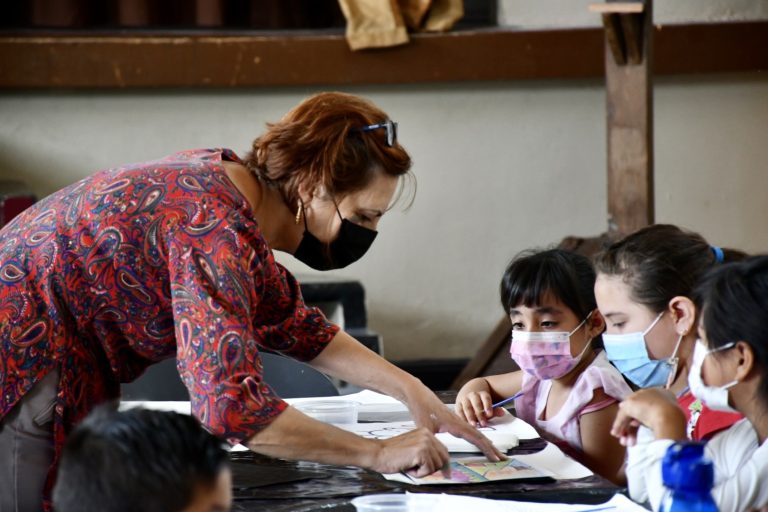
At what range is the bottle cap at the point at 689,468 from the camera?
128 cm

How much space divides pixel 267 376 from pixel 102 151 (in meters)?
2.05

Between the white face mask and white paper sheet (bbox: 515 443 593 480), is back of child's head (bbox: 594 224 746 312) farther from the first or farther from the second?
the white face mask

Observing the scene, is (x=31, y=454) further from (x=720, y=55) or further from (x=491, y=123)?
(x=720, y=55)

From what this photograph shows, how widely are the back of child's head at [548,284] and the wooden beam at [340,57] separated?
84.7 inches

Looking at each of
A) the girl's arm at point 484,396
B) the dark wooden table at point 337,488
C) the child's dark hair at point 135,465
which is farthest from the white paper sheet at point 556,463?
the child's dark hair at point 135,465

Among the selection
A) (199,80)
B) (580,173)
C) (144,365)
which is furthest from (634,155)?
(144,365)

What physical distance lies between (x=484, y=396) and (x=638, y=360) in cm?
36

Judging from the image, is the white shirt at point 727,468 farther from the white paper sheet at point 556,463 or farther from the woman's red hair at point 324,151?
the woman's red hair at point 324,151

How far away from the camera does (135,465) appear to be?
111 cm

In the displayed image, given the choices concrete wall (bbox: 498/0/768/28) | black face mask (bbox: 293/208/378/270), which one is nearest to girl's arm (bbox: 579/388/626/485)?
black face mask (bbox: 293/208/378/270)

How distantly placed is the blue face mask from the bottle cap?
2.42 feet

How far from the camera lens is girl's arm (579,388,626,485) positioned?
6.84 ft

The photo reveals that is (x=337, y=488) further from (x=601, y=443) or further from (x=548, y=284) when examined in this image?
(x=548, y=284)

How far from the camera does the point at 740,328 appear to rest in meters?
1.51
